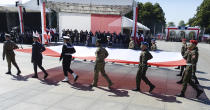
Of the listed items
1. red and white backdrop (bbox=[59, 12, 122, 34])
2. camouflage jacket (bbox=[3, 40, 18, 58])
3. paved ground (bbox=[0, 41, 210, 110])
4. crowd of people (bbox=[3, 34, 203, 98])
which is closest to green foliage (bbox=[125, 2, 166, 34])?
red and white backdrop (bbox=[59, 12, 122, 34])

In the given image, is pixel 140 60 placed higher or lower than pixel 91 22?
lower

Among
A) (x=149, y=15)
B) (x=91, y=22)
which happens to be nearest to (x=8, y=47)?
(x=91, y=22)

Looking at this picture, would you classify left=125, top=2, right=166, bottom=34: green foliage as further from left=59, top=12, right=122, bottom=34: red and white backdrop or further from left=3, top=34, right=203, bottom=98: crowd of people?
left=3, top=34, right=203, bottom=98: crowd of people

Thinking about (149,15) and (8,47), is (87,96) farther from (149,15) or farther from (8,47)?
(149,15)

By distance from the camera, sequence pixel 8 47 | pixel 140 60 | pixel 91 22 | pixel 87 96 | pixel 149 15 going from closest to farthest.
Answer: pixel 87 96
pixel 140 60
pixel 8 47
pixel 91 22
pixel 149 15

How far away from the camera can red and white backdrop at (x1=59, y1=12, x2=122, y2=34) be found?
21925 millimetres

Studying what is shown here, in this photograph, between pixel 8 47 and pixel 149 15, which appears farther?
pixel 149 15

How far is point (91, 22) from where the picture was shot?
2281cm

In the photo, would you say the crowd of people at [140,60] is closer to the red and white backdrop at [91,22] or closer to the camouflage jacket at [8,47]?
the camouflage jacket at [8,47]

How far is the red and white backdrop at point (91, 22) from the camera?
863 inches

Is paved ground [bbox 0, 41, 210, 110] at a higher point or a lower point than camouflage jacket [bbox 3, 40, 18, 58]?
lower

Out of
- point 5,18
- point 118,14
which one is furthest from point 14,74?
point 5,18

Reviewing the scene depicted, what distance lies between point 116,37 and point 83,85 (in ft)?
52.2

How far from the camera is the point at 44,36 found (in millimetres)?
17375
